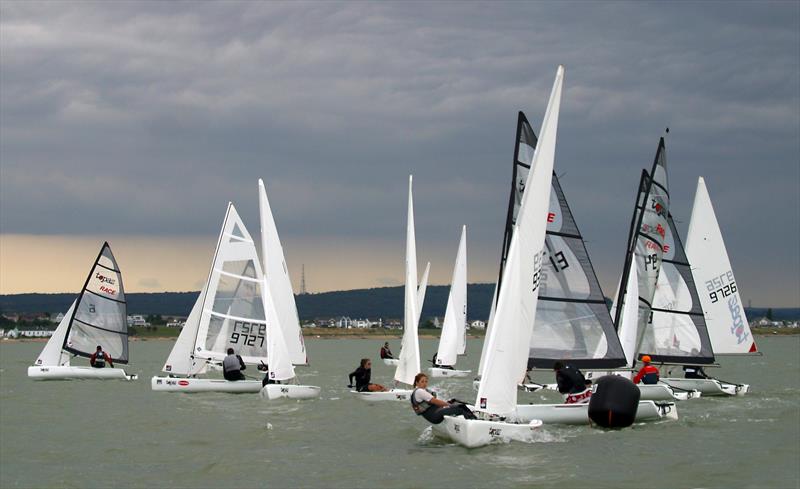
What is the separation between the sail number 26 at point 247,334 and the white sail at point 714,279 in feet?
50.5

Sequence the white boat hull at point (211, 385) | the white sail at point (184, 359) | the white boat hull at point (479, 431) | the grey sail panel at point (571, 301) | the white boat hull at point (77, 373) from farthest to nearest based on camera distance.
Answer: the white boat hull at point (77, 373), the white sail at point (184, 359), the white boat hull at point (211, 385), the grey sail panel at point (571, 301), the white boat hull at point (479, 431)

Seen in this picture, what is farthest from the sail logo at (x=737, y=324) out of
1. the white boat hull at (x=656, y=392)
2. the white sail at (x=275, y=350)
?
the white sail at (x=275, y=350)

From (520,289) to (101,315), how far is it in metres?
25.5

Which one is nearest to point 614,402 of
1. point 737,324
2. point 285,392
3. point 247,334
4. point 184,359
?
point 285,392

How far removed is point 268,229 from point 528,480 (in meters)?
19.2

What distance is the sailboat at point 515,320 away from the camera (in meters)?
19.2

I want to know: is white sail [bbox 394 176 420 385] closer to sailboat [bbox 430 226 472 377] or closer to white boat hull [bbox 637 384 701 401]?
white boat hull [bbox 637 384 701 401]

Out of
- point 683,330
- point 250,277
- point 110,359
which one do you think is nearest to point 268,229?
point 250,277

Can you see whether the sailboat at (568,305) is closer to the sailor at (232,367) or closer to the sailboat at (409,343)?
the sailboat at (409,343)

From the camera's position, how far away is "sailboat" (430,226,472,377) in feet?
158

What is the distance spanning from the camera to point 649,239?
33531 millimetres

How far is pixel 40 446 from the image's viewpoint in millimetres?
21516

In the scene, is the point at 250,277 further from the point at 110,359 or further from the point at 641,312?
the point at 641,312

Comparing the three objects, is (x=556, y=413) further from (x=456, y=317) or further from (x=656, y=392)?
(x=456, y=317)
